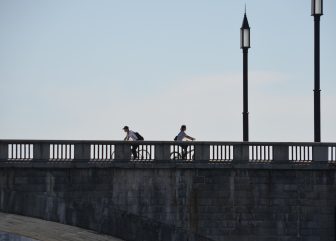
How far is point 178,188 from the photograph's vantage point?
3544 cm

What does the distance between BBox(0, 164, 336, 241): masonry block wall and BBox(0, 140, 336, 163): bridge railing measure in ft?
1.36

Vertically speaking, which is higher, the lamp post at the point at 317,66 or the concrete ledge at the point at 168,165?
the lamp post at the point at 317,66

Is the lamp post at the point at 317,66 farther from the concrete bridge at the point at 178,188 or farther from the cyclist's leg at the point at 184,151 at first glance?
the cyclist's leg at the point at 184,151

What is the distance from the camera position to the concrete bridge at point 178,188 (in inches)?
1341

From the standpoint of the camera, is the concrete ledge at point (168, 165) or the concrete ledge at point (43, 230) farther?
the concrete ledge at point (43, 230)

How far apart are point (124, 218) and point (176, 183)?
215 centimetres

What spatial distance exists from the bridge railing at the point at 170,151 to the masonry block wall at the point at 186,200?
0.41 metres

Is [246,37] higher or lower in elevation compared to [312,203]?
higher

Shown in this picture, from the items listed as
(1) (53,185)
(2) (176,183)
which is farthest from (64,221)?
(2) (176,183)

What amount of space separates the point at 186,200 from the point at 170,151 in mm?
1775

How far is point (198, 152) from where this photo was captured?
35844mm

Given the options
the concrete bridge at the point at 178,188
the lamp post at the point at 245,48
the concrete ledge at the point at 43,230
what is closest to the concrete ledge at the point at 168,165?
the concrete bridge at the point at 178,188

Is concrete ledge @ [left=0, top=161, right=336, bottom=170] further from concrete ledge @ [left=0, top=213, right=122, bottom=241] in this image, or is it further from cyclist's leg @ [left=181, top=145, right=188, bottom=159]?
concrete ledge @ [left=0, top=213, right=122, bottom=241]

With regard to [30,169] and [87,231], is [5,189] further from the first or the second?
[87,231]
